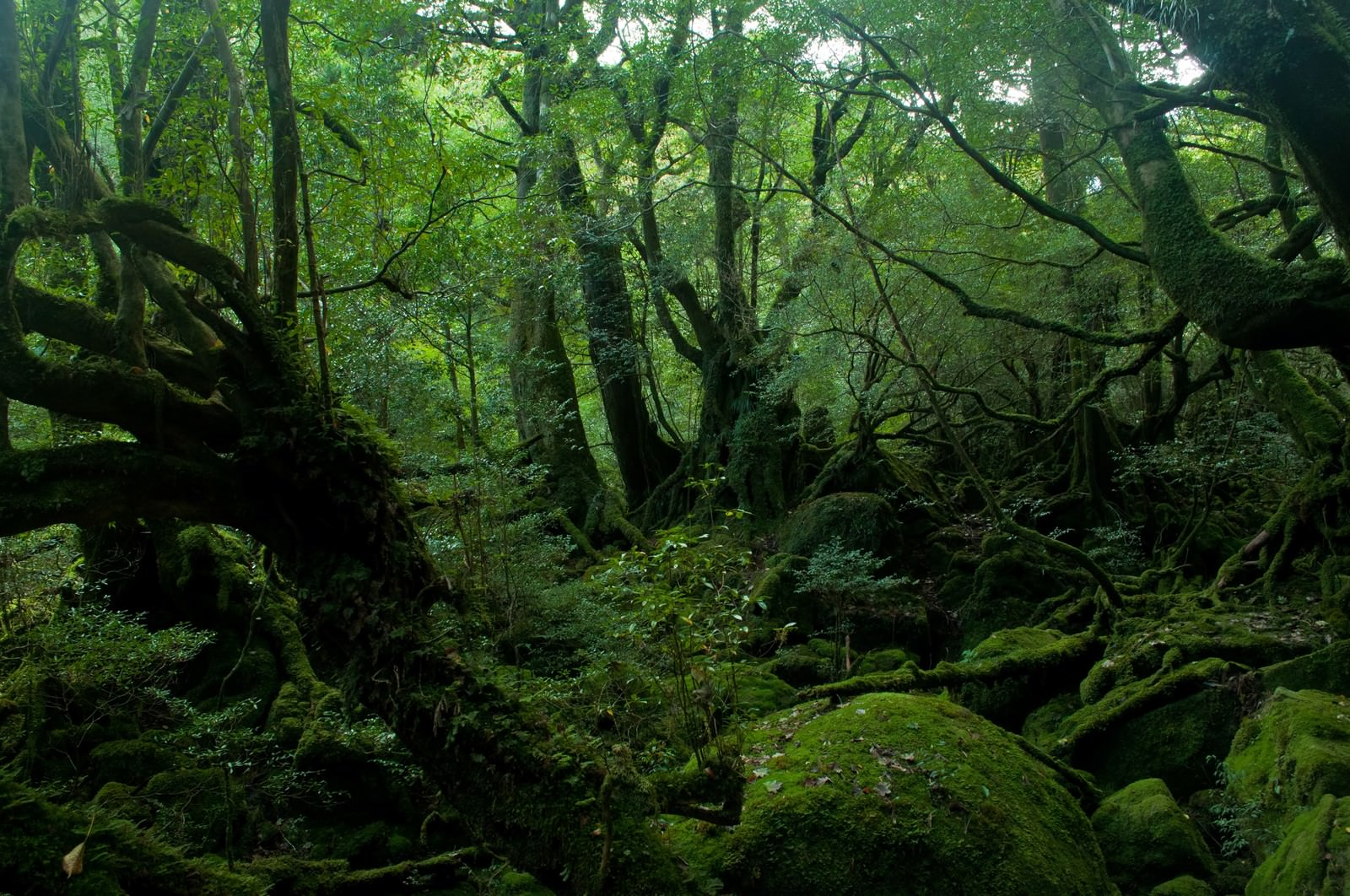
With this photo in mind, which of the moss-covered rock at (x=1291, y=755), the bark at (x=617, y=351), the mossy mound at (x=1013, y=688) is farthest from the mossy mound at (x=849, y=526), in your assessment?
the moss-covered rock at (x=1291, y=755)

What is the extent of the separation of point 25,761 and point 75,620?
1058 mm

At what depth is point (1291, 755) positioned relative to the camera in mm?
4418

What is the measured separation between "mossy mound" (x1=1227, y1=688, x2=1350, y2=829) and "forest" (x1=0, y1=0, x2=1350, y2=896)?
0.03m

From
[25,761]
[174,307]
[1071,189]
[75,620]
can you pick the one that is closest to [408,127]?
[174,307]

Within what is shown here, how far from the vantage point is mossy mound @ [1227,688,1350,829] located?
163 inches

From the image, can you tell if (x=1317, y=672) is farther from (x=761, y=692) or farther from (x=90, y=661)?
(x=90, y=661)

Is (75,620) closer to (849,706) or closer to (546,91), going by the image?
(849,706)

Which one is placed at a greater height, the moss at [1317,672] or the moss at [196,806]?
the moss at [1317,672]

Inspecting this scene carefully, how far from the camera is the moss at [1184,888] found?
4.14 m

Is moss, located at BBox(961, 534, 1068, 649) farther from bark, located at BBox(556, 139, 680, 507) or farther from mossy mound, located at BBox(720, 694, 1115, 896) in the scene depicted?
bark, located at BBox(556, 139, 680, 507)

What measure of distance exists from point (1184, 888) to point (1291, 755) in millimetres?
1057

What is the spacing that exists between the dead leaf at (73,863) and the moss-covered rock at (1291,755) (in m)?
5.70

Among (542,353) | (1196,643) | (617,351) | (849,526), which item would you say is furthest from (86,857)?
(617,351)

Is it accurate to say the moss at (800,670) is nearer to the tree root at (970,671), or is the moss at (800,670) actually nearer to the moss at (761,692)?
the moss at (761,692)
